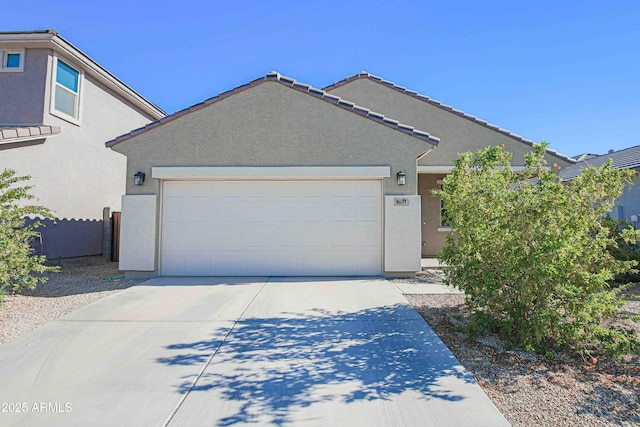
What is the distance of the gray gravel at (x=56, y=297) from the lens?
550cm

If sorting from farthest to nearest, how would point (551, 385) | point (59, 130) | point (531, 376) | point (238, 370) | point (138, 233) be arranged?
point (59, 130) < point (138, 233) < point (238, 370) < point (531, 376) < point (551, 385)

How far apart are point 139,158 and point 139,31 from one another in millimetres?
4138

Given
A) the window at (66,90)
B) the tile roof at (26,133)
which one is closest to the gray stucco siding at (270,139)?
the tile roof at (26,133)

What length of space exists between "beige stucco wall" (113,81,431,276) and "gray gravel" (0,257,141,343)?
8.08 ft

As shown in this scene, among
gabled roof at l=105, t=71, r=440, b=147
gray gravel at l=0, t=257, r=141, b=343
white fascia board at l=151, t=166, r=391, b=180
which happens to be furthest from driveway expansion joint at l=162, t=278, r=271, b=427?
gabled roof at l=105, t=71, r=440, b=147

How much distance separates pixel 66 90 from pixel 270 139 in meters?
7.80

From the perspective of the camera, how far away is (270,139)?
9.07 meters

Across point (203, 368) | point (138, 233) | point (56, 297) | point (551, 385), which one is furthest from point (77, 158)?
point (551, 385)

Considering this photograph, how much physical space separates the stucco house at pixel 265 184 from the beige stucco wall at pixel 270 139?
26 millimetres

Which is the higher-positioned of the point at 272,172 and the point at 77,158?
the point at 77,158

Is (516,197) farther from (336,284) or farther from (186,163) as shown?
(186,163)

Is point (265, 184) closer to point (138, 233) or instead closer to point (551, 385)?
point (138, 233)

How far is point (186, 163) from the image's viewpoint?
9109 millimetres

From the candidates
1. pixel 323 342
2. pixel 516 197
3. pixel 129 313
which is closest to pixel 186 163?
pixel 129 313
